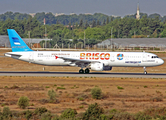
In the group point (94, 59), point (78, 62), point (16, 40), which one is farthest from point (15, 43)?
point (94, 59)

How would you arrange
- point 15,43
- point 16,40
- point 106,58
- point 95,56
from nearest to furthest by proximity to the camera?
point 106,58 < point 95,56 < point 15,43 < point 16,40

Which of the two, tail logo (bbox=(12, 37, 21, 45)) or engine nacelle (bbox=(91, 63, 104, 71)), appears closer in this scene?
engine nacelle (bbox=(91, 63, 104, 71))

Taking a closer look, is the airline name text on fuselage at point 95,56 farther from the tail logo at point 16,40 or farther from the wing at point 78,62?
the tail logo at point 16,40

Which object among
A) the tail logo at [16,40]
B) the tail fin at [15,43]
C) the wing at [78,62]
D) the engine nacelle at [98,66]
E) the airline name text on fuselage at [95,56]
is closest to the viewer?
the engine nacelle at [98,66]

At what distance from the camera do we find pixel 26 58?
1908 inches

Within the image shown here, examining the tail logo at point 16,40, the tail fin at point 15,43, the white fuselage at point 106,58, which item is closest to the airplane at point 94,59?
the white fuselage at point 106,58

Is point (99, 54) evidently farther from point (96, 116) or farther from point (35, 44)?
point (35, 44)

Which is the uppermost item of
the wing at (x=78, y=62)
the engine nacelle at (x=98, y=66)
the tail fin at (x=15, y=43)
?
the tail fin at (x=15, y=43)

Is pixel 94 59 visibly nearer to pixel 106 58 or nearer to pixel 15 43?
pixel 106 58

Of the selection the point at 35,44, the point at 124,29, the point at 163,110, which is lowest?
the point at 163,110

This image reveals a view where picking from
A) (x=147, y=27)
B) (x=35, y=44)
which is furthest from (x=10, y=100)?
(x=147, y=27)

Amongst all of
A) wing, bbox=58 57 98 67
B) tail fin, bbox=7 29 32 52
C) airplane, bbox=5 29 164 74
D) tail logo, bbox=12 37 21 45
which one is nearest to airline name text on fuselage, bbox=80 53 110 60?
airplane, bbox=5 29 164 74

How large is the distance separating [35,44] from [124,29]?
193ft

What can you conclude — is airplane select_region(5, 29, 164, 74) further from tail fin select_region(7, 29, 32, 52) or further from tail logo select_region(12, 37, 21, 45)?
tail logo select_region(12, 37, 21, 45)
